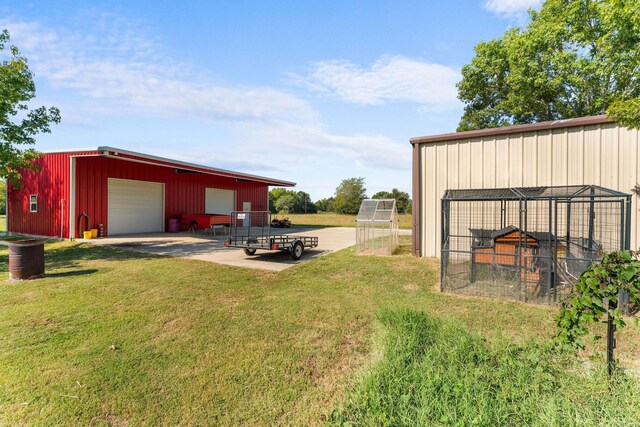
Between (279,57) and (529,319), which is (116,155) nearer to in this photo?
(279,57)

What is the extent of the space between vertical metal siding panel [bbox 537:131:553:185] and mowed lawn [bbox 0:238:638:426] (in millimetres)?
4315

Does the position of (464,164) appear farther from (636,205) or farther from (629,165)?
(636,205)

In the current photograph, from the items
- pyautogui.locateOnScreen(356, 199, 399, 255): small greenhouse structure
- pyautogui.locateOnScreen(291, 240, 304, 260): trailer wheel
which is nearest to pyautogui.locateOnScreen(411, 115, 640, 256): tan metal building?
pyautogui.locateOnScreen(356, 199, 399, 255): small greenhouse structure

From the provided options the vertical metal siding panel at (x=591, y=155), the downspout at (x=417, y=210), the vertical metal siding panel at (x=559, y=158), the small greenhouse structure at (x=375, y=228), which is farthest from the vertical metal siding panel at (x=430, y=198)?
the vertical metal siding panel at (x=591, y=155)

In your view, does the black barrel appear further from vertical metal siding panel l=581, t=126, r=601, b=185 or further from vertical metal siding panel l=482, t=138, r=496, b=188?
vertical metal siding panel l=581, t=126, r=601, b=185

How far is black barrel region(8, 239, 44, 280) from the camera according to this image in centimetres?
632

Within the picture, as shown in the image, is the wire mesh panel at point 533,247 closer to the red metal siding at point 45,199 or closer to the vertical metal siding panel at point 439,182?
the vertical metal siding panel at point 439,182

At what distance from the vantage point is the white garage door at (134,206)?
48.4 ft

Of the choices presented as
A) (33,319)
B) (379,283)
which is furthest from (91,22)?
(379,283)

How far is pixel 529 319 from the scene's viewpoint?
4.31 metres

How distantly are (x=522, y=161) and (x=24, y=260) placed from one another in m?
12.1

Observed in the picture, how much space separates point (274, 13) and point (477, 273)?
27.9 ft

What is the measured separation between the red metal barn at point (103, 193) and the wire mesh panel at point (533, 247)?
12931mm

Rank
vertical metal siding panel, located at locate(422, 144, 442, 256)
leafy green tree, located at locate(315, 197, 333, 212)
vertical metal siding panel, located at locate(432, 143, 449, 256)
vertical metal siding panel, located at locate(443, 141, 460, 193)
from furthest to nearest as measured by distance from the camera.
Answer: leafy green tree, located at locate(315, 197, 333, 212) < vertical metal siding panel, located at locate(422, 144, 442, 256) < vertical metal siding panel, located at locate(432, 143, 449, 256) < vertical metal siding panel, located at locate(443, 141, 460, 193)
